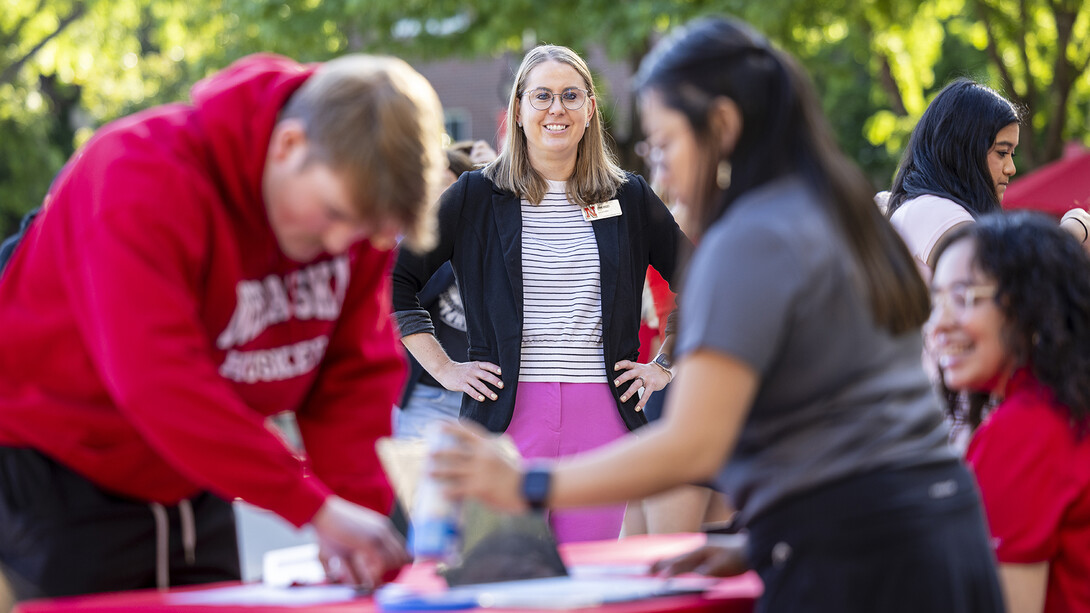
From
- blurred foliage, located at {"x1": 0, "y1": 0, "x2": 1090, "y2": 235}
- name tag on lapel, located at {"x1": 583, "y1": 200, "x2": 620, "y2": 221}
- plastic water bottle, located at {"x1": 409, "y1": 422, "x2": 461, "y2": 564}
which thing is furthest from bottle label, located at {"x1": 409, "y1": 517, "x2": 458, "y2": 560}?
blurred foliage, located at {"x1": 0, "y1": 0, "x2": 1090, "y2": 235}

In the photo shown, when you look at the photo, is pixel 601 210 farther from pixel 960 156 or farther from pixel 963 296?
pixel 963 296

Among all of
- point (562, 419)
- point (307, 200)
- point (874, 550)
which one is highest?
point (307, 200)

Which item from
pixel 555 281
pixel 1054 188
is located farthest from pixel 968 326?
pixel 1054 188

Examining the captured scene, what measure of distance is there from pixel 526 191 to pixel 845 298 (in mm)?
2233

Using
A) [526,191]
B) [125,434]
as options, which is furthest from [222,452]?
[526,191]

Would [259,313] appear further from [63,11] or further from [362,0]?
[63,11]

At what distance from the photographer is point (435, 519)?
180 cm

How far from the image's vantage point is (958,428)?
2.83m

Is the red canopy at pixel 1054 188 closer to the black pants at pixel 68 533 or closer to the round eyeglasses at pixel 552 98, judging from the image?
the round eyeglasses at pixel 552 98

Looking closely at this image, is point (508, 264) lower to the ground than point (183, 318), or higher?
lower

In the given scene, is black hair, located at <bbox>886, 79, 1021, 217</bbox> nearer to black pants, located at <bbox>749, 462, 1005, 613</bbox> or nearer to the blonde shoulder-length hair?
the blonde shoulder-length hair

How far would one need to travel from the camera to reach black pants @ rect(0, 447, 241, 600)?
2.06m

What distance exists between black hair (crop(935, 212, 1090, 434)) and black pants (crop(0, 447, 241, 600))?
5.46ft

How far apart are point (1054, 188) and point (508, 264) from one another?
29.1 ft
